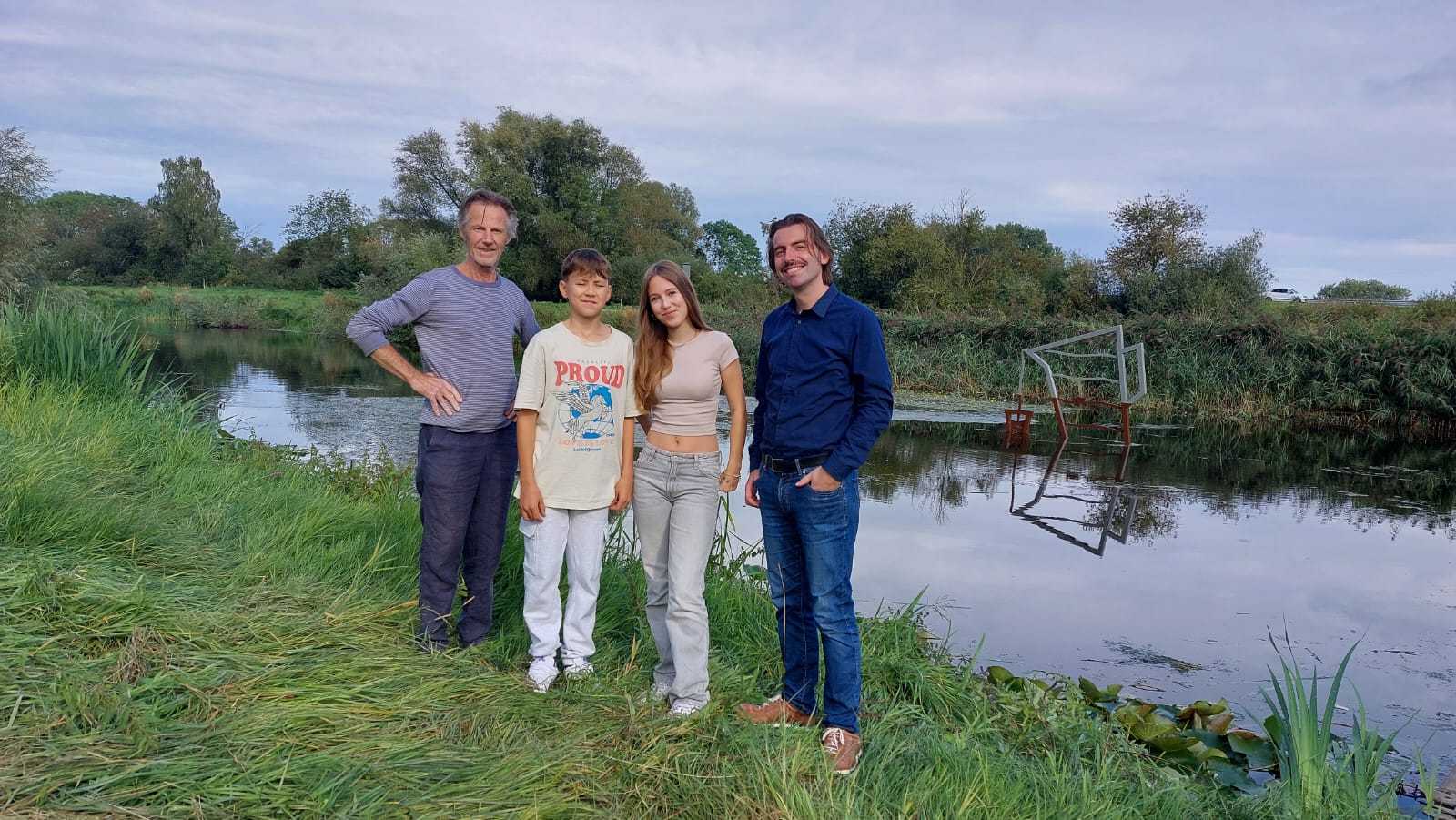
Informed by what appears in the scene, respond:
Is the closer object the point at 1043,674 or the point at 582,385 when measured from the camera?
the point at 582,385

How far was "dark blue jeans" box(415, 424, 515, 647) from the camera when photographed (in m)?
Result: 3.21

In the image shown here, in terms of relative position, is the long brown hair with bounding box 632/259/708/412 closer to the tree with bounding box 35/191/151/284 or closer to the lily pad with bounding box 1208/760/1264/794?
the lily pad with bounding box 1208/760/1264/794

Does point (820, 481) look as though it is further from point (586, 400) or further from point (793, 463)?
point (586, 400)

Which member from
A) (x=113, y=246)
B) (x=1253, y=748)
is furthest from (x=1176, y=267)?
(x=113, y=246)

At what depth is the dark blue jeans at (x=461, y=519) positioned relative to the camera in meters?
3.21

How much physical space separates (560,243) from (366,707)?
34111 mm

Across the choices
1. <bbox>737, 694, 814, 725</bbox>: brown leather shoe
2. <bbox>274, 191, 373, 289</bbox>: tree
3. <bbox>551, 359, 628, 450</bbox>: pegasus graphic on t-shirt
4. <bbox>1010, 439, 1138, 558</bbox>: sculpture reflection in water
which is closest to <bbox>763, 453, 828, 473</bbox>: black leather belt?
<bbox>551, 359, 628, 450</bbox>: pegasus graphic on t-shirt

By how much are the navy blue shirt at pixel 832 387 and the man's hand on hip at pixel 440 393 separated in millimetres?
1047

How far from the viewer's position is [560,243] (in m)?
35.5

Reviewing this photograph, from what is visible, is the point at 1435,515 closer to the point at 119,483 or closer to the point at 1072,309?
the point at 119,483

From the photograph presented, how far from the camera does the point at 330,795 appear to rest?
211cm

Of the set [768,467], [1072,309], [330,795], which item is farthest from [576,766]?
[1072,309]

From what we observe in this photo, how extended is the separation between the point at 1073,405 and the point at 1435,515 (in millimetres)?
8596

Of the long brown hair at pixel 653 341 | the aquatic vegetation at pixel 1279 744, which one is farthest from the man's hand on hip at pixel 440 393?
the aquatic vegetation at pixel 1279 744
